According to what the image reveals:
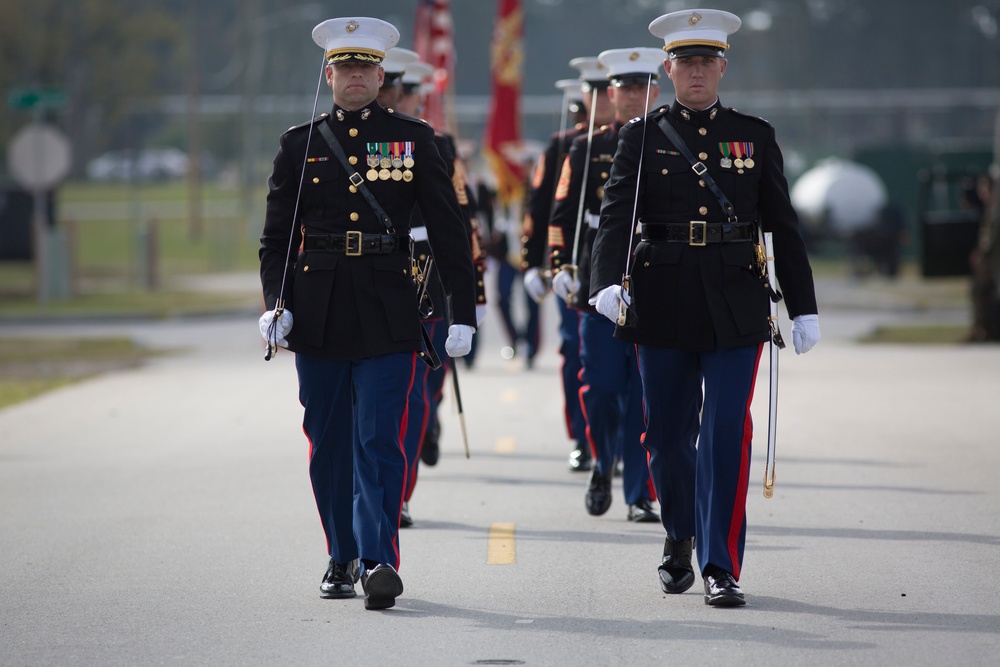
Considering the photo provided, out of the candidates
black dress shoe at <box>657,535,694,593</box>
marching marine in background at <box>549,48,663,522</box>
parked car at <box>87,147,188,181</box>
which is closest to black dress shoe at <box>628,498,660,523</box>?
marching marine in background at <box>549,48,663,522</box>

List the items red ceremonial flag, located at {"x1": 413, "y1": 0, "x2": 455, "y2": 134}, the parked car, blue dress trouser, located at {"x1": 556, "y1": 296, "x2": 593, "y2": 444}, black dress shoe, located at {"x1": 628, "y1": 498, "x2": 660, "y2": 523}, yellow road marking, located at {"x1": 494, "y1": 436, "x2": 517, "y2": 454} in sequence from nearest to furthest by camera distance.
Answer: black dress shoe, located at {"x1": 628, "y1": 498, "x2": 660, "y2": 523} < blue dress trouser, located at {"x1": 556, "y1": 296, "x2": 593, "y2": 444} < yellow road marking, located at {"x1": 494, "y1": 436, "x2": 517, "y2": 454} < red ceremonial flag, located at {"x1": 413, "y1": 0, "x2": 455, "y2": 134} < the parked car

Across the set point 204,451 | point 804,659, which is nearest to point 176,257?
point 204,451

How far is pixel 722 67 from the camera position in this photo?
660cm

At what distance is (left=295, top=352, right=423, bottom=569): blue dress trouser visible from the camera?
655 centimetres

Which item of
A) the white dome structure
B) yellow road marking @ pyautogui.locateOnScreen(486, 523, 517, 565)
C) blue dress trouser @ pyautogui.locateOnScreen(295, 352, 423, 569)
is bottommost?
yellow road marking @ pyautogui.locateOnScreen(486, 523, 517, 565)

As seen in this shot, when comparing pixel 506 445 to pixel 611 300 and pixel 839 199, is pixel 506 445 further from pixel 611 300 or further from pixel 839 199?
pixel 839 199

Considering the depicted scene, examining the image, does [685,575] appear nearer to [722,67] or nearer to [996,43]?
[722,67]

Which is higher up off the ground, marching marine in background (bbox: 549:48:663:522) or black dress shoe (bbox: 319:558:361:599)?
marching marine in background (bbox: 549:48:663:522)

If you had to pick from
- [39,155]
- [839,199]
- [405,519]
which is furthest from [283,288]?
[839,199]

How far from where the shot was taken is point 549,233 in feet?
30.7

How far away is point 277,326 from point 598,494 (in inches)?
104

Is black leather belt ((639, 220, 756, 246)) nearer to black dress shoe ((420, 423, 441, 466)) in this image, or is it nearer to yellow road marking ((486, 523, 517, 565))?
yellow road marking ((486, 523, 517, 565))

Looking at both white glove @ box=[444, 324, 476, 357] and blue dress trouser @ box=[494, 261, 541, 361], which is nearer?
white glove @ box=[444, 324, 476, 357]

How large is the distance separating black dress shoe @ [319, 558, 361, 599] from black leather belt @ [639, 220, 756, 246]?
70.5 inches
